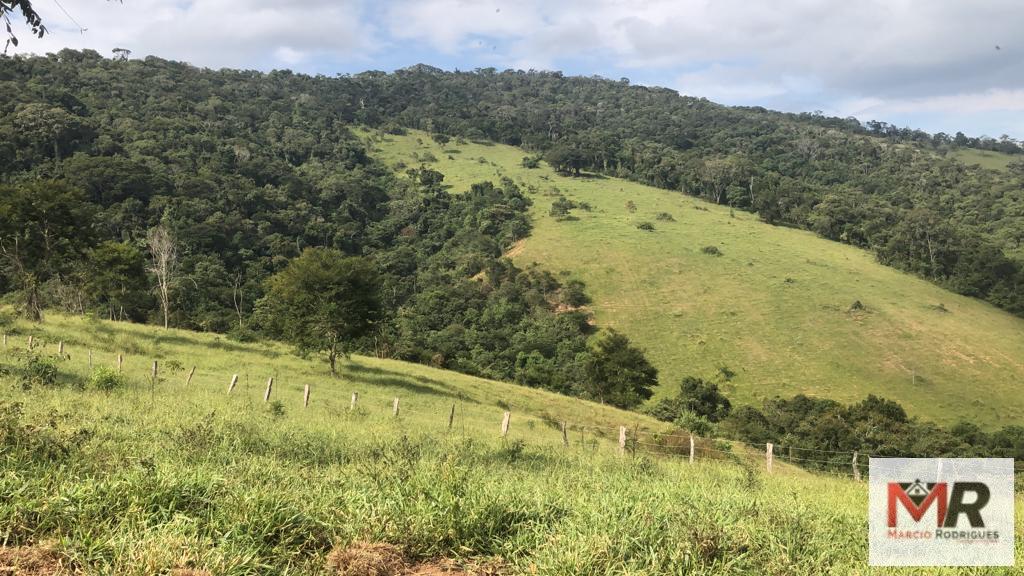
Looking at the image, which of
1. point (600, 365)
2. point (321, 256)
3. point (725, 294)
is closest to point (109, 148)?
point (321, 256)

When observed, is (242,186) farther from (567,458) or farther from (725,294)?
(567,458)

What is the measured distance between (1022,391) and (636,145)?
122 metres

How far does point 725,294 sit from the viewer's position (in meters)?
77.3

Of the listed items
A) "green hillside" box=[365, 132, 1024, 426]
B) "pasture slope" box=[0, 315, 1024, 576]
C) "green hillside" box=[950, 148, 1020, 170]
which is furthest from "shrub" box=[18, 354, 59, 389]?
"green hillside" box=[950, 148, 1020, 170]

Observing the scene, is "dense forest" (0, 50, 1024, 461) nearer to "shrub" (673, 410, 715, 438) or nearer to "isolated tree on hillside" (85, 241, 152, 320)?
"isolated tree on hillside" (85, 241, 152, 320)

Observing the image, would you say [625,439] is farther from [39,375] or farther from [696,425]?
[696,425]

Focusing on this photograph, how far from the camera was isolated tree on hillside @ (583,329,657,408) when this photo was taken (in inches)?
1794

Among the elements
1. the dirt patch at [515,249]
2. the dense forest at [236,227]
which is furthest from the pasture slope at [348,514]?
the dirt patch at [515,249]

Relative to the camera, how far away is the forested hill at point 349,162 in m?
84.6

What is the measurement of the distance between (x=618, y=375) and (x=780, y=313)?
3689 cm

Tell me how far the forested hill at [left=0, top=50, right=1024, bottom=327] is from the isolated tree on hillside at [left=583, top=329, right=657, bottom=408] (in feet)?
159

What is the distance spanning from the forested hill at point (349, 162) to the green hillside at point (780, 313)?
1050cm

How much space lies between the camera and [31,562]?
146 inches

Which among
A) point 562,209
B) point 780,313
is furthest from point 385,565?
point 562,209
